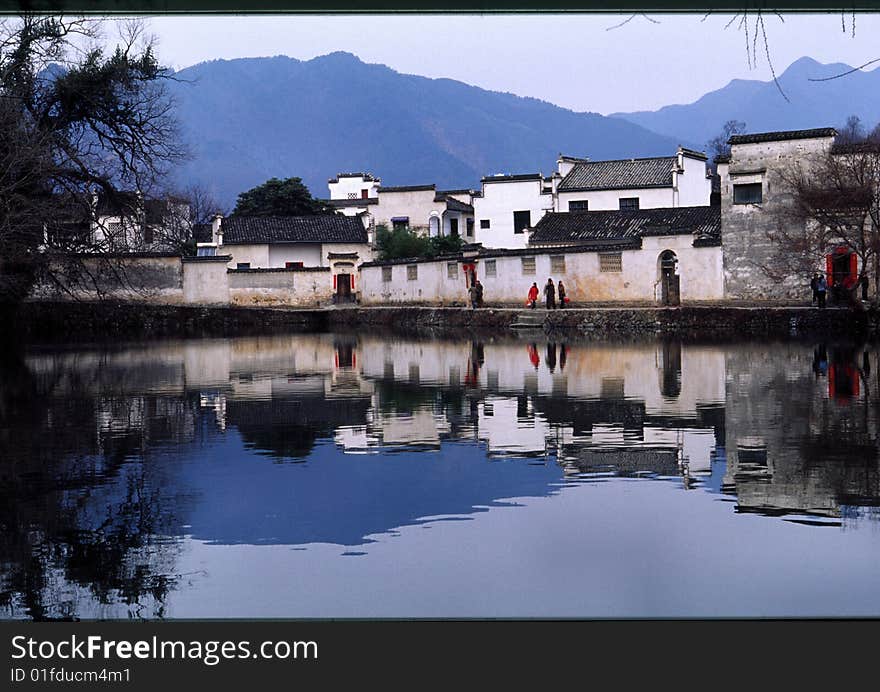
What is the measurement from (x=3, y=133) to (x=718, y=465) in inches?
699

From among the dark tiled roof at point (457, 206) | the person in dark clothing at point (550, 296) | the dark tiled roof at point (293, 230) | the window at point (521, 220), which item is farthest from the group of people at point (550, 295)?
the dark tiled roof at point (457, 206)

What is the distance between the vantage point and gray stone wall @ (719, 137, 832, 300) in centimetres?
3153

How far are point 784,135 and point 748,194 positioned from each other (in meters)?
1.78

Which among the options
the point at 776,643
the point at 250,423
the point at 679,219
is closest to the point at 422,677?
the point at 776,643

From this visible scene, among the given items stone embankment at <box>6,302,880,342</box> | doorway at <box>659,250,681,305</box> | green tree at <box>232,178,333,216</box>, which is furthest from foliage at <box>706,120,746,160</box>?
doorway at <box>659,250,681,305</box>

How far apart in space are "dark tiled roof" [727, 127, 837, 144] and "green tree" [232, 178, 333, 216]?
3379 centimetres

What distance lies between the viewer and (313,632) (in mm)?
3713

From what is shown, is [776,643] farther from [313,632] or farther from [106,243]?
[106,243]

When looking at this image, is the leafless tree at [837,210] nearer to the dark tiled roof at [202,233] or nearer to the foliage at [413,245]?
the foliage at [413,245]

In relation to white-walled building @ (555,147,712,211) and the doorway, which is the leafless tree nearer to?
the doorway

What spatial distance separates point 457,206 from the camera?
5819 centimetres

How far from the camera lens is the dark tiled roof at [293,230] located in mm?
53062

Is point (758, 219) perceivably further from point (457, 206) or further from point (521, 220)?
point (457, 206)

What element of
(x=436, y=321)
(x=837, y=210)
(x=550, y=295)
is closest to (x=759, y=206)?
(x=837, y=210)
